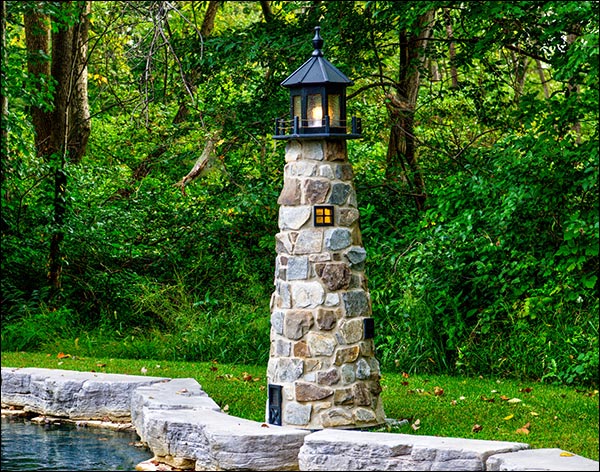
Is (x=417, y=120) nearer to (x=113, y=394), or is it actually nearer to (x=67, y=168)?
(x=67, y=168)

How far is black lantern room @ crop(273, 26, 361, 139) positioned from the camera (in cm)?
884

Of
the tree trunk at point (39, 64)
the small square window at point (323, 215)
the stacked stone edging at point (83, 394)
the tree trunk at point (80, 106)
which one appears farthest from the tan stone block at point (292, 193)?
the tree trunk at point (80, 106)

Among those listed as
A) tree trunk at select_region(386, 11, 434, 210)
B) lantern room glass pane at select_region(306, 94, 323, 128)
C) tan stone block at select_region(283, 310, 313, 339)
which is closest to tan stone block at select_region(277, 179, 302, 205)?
lantern room glass pane at select_region(306, 94, 323, 128)

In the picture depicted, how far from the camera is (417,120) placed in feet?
52.7

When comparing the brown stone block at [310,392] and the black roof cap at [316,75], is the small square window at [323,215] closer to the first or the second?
the black roof cap at [316,75]

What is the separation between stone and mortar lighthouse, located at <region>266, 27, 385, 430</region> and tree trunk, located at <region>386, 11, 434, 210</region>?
621cm

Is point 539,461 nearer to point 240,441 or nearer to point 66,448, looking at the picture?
point 240,441

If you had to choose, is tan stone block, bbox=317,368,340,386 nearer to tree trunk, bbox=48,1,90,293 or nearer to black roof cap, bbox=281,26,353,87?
black roof cap, bbox=281,26,353,87

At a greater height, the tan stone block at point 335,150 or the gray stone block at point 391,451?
the tan stone block at point 335,150

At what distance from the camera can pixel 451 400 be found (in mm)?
10258

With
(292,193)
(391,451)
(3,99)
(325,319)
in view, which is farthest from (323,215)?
(3,99)

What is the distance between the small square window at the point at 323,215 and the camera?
8.82 meters

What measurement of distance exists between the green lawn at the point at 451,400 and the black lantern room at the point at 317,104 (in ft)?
9.25

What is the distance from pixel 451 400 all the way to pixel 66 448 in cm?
399
